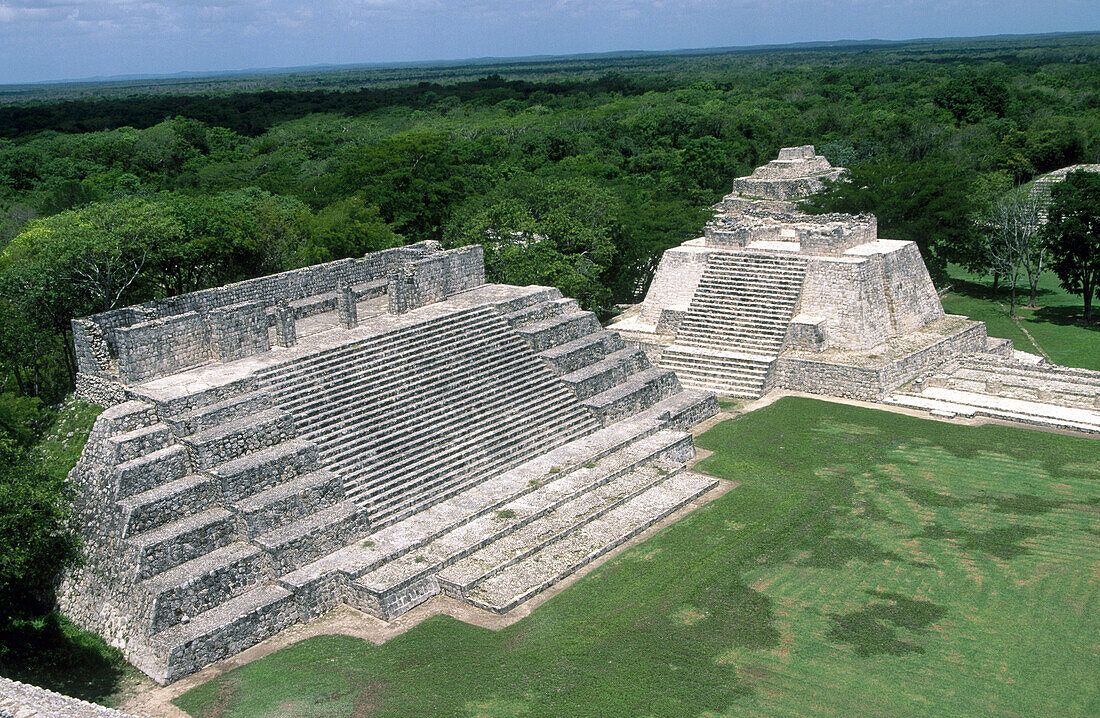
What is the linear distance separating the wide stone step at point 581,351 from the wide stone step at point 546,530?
276cm

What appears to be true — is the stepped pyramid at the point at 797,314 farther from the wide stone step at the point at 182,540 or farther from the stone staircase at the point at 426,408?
the wide stone step at the point at 182,540

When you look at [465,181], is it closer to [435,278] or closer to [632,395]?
[435,278]

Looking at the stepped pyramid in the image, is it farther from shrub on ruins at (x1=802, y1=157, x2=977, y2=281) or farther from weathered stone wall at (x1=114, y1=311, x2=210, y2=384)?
weathered stone wall at (x1=114, y1=311, x2=210, y2=384)

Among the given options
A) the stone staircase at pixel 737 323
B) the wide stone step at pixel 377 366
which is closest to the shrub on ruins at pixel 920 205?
the stone staircase at pixel 737 323

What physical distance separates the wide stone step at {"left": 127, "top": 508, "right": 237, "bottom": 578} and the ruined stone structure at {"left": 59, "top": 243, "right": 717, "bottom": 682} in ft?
0.08

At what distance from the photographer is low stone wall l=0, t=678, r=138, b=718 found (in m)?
8.20

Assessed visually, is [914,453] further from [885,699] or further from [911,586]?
[885,699]

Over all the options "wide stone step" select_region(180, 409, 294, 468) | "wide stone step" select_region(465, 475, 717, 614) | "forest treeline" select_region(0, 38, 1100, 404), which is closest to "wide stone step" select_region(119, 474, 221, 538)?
"wide stone step" select_region(180, 409, 294, 468)

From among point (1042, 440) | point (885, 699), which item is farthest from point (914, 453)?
point (885, 699)

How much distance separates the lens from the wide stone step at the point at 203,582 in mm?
→ 10719

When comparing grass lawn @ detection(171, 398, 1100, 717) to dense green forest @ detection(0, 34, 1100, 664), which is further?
dense green forest @ detection(0, 34, 1100, 664)

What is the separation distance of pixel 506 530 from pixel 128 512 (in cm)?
483

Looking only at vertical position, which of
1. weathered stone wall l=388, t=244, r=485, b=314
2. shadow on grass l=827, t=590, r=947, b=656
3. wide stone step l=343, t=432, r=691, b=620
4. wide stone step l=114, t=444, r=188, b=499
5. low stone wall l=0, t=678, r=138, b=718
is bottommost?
shadow on grass l=827, t=590, r=947, b=656

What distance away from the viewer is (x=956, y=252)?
28781 mm
